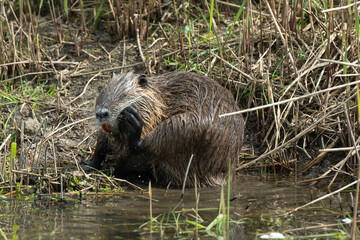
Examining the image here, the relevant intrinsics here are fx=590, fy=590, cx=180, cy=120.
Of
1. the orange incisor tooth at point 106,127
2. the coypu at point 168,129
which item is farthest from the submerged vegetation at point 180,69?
the orange incisor tooth at point 106,127

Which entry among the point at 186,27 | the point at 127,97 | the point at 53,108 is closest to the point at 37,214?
the point at 127,97

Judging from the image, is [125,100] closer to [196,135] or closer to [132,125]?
[132,125]

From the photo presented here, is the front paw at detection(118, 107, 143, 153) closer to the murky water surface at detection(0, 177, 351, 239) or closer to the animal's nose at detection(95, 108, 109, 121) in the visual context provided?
the animal's nose at detection(95, 108, 109, 121)

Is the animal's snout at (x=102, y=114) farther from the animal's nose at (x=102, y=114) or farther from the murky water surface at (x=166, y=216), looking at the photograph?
the murky water surface at (x=166, y=216)

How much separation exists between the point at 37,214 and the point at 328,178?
2615 millimetres

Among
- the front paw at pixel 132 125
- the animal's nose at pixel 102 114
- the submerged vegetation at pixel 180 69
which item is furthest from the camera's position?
the submerged vegetation at pixel 180 69

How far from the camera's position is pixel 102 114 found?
478cm

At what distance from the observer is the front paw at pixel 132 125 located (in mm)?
4902

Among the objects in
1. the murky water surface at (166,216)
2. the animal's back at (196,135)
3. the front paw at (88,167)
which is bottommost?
the murky water surface at (166,216)

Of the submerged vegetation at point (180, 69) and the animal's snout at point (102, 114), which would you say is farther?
the submerged vegetation at point (180, 69)

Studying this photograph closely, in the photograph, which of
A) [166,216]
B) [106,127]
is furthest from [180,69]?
[166,216]

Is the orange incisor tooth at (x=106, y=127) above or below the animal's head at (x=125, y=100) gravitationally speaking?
below

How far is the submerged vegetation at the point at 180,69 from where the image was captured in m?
5.18

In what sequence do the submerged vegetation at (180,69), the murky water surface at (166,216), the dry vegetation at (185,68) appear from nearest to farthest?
the murky water surface at (166,216), the submerged vegetation at (180,69), the dry vegetation at (185,68)
